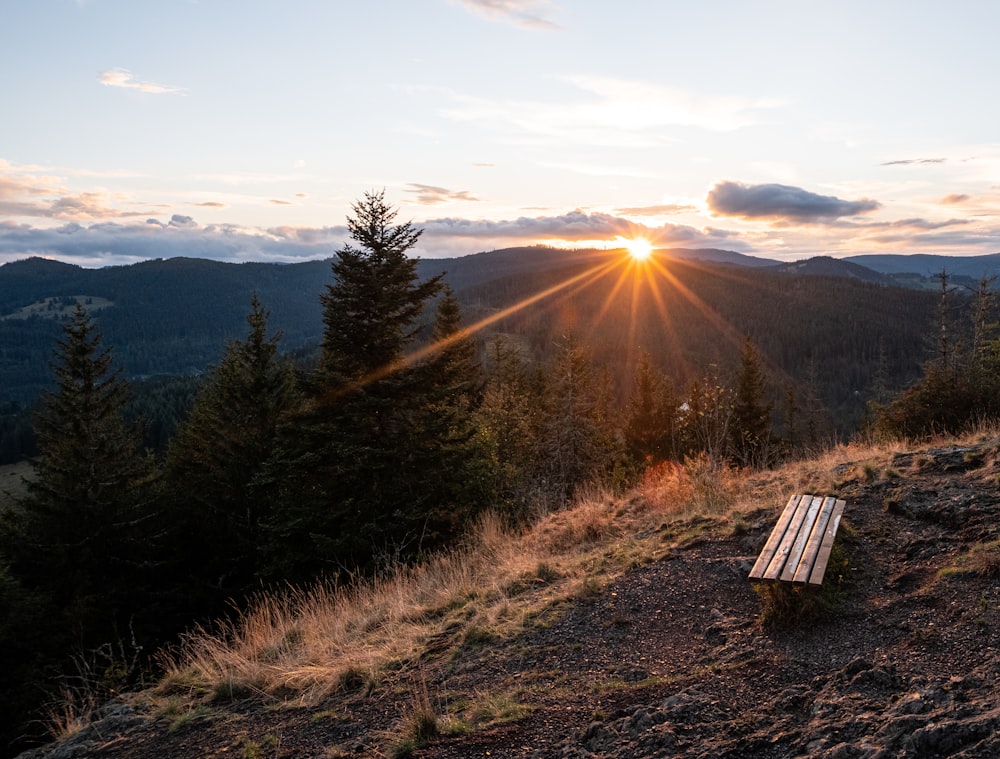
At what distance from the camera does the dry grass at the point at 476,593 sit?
573 centimetres

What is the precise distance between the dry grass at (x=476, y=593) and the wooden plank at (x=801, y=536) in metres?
0.79

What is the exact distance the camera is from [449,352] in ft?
52.3

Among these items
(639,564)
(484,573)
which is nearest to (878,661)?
(639,564)

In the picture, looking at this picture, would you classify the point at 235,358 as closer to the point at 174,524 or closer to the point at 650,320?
the point at 174,524

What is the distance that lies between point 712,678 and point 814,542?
190cm

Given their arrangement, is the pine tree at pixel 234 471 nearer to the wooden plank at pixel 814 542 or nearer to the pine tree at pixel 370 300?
the pine tree at pixel 370 300

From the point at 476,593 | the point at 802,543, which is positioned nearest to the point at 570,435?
the point at 476,593

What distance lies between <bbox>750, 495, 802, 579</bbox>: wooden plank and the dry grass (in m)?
0.72

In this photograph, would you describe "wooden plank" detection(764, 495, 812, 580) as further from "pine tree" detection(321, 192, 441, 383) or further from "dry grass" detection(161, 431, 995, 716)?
"pine tree" detection(321, 192, 441, 383)

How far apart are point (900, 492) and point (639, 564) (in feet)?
10.0

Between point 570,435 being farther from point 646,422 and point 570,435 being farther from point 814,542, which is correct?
point 814,542

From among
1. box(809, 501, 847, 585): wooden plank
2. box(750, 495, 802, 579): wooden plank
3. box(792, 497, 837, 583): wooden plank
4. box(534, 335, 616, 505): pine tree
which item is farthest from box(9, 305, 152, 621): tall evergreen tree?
box(809, 501, 847, 585): wooden plank

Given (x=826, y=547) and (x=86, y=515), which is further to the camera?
(x=86, y=515)

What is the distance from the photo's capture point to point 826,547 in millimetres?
5363
